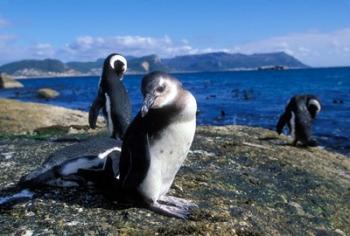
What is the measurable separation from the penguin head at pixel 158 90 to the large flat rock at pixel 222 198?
1.28 metres

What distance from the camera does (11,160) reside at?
8.91 meters

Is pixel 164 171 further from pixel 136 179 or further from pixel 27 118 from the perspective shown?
pixel 27 118

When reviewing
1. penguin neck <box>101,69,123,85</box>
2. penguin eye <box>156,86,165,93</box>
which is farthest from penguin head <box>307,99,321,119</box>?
penguin eye <box>156,86,165,93</box>

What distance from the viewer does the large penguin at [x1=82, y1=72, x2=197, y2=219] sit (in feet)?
18.9

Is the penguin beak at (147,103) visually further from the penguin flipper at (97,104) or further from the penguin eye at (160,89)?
the penguin flipper at (97,104)

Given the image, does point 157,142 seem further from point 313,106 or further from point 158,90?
point 313,106

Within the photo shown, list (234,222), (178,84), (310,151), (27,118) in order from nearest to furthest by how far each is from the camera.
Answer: (178,84), (234,222), (310,151), (27,118)

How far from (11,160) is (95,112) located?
2.97m

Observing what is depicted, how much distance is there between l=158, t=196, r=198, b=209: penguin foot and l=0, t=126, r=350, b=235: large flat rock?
0.13m

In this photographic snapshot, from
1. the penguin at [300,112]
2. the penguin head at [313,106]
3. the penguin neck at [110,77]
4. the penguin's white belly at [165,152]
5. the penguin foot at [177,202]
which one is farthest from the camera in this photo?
the penguin head at [313,106]

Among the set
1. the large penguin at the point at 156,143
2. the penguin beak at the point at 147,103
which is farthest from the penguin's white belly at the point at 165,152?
the penguin beak at the point at 147,103

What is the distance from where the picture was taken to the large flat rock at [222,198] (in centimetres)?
603

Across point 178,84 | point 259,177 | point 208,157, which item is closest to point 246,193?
point 259,177

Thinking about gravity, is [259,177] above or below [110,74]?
below
